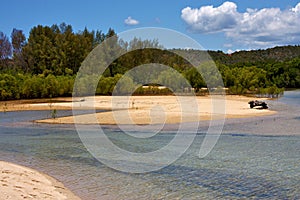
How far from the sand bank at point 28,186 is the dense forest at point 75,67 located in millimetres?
54915

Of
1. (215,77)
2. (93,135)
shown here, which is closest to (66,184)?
(93,135)

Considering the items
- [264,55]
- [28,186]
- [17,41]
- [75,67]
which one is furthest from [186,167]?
[264,55]

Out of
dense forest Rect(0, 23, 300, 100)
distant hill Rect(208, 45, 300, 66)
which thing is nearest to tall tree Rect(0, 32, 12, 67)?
dense forest Rect(0, 23, 300, 100)

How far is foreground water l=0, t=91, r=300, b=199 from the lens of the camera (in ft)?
39.7

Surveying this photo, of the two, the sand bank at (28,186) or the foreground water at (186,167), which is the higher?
the sand bank at (28,186)

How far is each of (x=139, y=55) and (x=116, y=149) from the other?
7642 cm

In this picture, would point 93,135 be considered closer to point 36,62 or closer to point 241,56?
point 36,62

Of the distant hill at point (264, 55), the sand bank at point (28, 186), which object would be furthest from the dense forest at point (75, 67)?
the distant hill at point (264, 55)

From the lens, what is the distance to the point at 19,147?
20.8 meters

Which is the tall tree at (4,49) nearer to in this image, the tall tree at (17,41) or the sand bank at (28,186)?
the tall tree at (17,41)

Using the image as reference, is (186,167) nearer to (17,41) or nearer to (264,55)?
(17,41)

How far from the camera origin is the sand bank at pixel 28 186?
9.95 m

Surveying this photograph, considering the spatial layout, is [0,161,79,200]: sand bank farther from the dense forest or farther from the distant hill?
the distant hill

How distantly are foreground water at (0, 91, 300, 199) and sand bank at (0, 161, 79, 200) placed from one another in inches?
22.3
